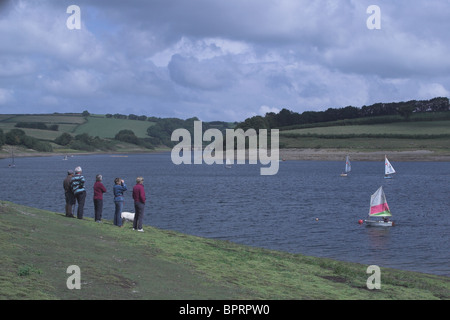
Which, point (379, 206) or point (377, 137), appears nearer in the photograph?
point (379, 206)

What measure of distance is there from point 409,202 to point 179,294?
153 ft

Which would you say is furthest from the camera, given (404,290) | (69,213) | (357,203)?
(357,203)

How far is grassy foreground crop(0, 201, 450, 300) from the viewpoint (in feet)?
40.9

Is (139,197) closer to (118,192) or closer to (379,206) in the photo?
(118,192)

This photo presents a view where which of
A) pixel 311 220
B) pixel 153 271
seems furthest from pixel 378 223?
pixel 153 271

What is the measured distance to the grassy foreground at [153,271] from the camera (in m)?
12.5

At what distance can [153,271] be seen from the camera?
14906 mm

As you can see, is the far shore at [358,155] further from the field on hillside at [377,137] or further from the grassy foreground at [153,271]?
the grassy foreground at [153,271]

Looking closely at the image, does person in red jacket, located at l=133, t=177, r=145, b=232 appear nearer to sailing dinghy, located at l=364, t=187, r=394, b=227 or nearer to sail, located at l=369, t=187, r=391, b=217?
sailing dinghy, located at l=364, t=187, r=394, b=227

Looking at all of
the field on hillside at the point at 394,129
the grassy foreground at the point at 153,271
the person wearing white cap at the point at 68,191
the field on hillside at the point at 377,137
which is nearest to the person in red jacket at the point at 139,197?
the grassy foreground at the point at 153,271

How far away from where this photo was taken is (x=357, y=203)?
2122 inches
